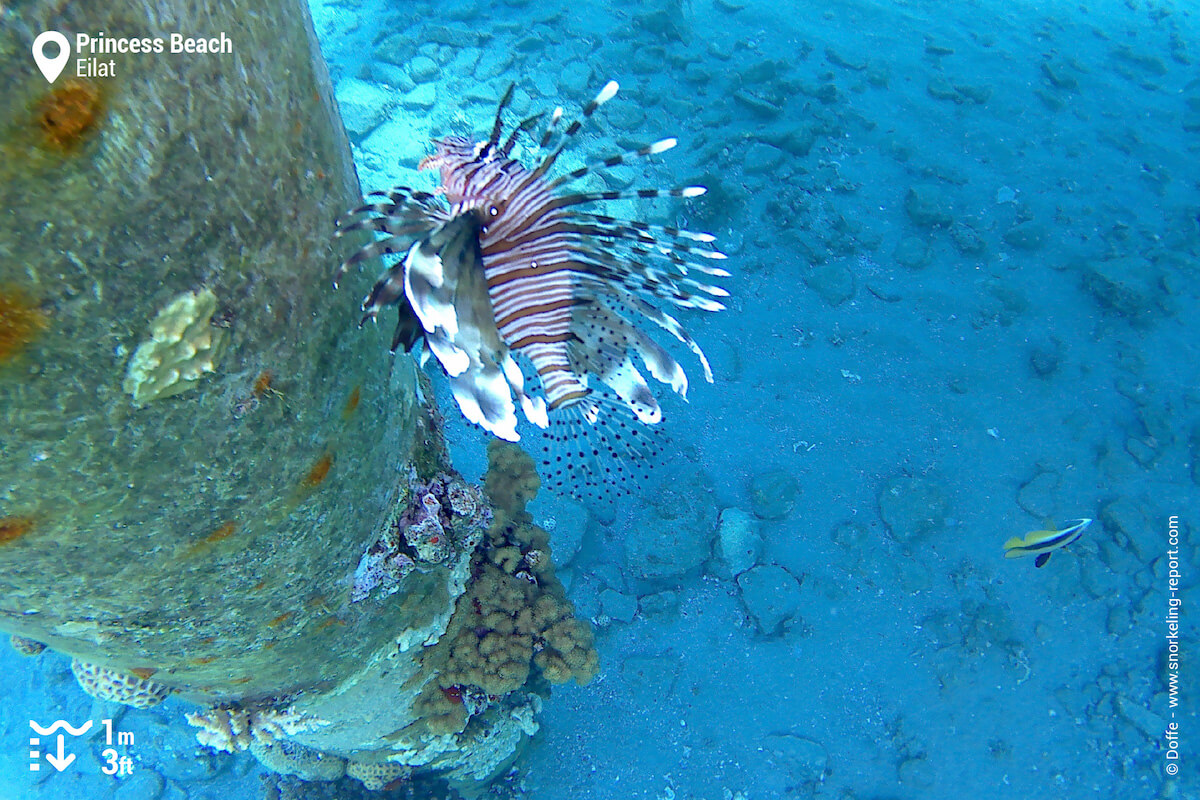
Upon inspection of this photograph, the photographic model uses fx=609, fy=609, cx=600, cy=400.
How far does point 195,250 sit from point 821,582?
6.37 m

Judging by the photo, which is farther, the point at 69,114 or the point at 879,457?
the point at 879,457

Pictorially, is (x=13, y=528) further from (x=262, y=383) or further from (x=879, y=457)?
(x=879, y=457)

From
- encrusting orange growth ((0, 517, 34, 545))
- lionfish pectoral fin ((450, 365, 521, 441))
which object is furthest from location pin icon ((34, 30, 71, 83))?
lionfish pectoral fin ((450, 365, 521, 441))

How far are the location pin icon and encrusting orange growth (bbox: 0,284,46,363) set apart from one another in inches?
14.6

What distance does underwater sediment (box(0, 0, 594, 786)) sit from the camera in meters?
1.08

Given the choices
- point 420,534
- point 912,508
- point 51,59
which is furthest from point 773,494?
point 51,59

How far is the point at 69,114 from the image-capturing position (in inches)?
39.9

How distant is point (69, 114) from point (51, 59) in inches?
3.7

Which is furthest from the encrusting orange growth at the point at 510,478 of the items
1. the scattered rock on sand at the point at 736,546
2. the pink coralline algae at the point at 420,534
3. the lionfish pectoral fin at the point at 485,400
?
the scattered rock on sand at the point at 736,546

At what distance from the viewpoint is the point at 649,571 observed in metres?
6.29

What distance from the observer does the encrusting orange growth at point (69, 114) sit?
3.21 ft

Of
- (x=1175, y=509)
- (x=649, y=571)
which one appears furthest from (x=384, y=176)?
(x=1175, y=509)

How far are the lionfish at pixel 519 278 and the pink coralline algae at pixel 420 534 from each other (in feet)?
2.23

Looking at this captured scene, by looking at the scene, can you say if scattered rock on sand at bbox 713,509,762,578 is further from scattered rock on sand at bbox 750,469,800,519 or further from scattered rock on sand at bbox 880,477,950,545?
scattered rock on sand at bbox 880,477,950,545
